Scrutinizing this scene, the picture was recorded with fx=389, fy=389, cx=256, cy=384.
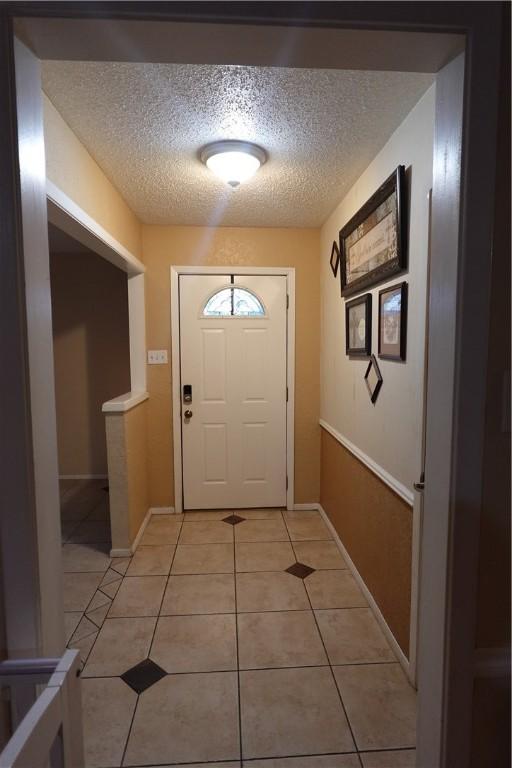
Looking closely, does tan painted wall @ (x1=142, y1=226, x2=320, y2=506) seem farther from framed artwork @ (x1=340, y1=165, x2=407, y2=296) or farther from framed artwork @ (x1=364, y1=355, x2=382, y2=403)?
framed artwork @ (x1=364, y1=355, x2=382, y2=403)

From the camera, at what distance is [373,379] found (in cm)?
208

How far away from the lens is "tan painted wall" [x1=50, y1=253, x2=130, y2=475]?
13.8ft

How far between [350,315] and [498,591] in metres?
1.81

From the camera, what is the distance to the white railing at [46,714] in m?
0.57

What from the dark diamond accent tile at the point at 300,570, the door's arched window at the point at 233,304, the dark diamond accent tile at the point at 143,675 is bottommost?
the dark diamond accent tile at the point at 143,675

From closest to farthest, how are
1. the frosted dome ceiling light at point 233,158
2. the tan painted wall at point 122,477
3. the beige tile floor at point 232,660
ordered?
the beige tile floor at point 232,660 < the frosted dome ceiling light at point 233,158 < the tan painted wall at point 122,477

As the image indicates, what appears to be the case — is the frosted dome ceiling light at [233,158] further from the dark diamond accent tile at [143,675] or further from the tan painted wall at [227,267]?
the dark diamond accent tile at [143,675]

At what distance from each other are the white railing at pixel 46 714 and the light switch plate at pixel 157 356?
8.47 feet

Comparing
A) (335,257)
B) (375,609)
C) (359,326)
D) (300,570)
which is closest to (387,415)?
(359,326)

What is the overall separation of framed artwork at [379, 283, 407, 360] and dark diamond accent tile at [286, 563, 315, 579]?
1454mm

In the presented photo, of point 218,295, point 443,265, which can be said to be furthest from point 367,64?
point 218,295

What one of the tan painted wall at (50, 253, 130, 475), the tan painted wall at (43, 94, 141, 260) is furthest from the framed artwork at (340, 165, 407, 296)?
the tan painted wall at (50, 253, 130, 475)

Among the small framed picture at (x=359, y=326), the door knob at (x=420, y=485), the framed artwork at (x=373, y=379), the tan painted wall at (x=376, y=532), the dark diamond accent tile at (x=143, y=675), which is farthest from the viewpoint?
the small framed picture at (x=359, y=326)

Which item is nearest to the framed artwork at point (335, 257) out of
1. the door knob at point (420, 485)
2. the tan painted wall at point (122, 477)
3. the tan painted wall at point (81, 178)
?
the tan painted wall at point (81, 178)
